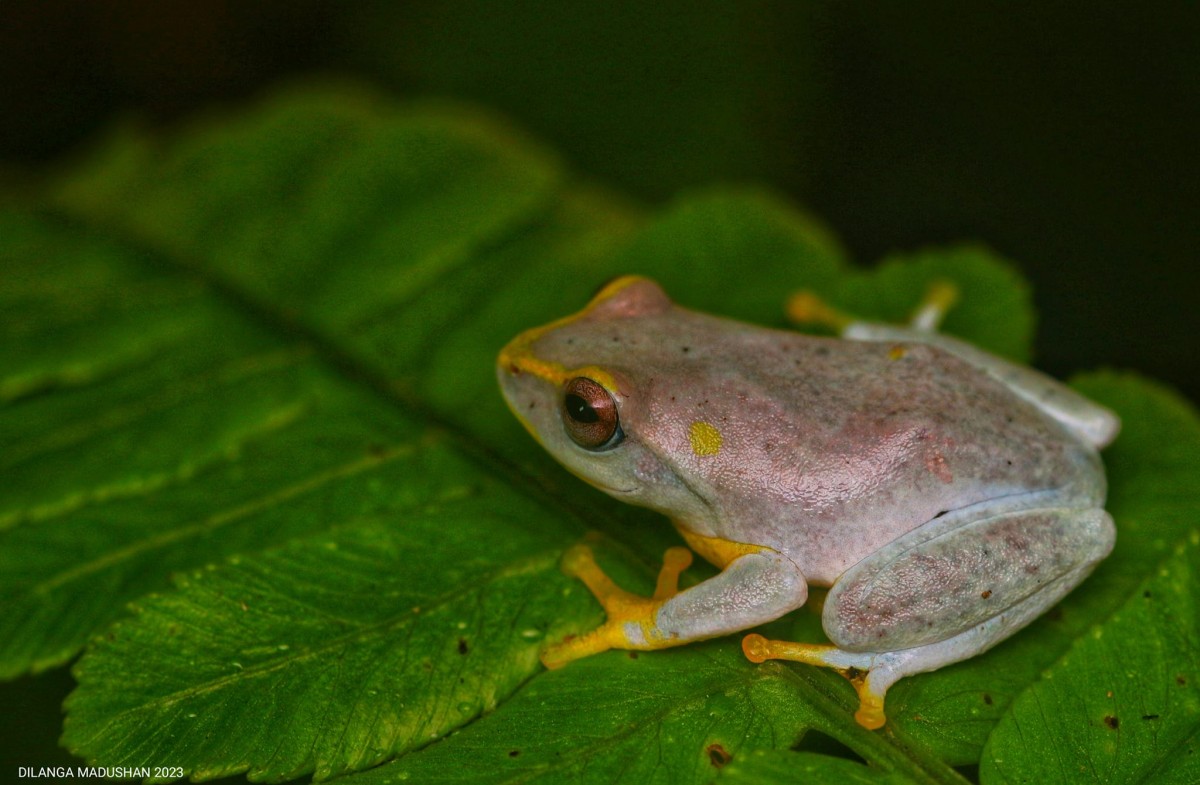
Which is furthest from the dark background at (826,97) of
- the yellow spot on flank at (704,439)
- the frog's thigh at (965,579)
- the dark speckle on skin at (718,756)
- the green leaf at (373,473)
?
the dark speckle on skin at (718,756)

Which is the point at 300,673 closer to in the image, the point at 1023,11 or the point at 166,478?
the point at 166,478

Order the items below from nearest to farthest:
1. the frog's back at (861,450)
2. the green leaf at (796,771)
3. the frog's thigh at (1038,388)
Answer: the green leaf at (796,771) < the frog's back at (861,450) < the frog's thigh at (1038,388)

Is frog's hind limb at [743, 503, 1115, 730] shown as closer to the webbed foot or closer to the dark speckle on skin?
the webbed foot

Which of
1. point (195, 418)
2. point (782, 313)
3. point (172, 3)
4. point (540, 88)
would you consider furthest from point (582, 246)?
point (172, 3)

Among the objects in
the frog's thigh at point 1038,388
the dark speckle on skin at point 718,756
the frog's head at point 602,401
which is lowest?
the dark speckle on skin at point 718,756

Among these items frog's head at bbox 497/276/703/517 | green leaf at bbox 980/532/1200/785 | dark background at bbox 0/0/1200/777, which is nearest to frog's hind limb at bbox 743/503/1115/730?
green leaf at bbox 980/532/1200/785

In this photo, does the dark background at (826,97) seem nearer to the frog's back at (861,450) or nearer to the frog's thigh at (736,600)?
the frog's back at (861,450)

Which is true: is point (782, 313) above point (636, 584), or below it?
above

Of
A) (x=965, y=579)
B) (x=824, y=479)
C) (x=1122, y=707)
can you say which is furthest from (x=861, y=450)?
(x=1122, y=707)
